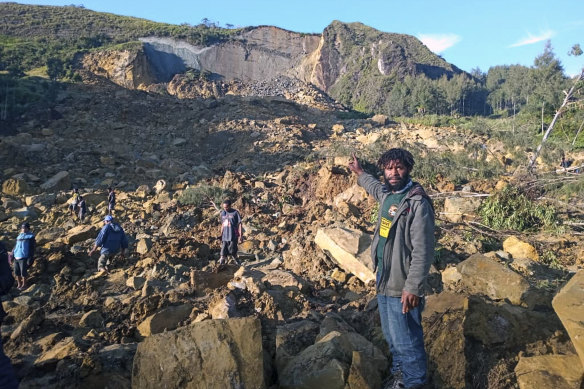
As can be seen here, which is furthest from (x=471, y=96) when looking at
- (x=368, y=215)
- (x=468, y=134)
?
(x=368, y=215)

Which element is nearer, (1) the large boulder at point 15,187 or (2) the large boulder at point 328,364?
(2) the large boulder at point 328,364

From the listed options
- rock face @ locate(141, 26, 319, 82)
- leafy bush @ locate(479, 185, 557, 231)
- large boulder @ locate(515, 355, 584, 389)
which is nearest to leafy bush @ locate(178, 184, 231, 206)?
leafy bush @ locate(479, 185, 557, 231)

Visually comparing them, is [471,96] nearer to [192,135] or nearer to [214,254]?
[192,135]

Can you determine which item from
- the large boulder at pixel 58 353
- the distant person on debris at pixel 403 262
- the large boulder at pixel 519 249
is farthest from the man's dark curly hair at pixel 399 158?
the large boulder at pixel 519 249

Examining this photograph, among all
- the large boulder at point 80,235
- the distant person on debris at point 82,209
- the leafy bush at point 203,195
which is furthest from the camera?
the leafy bush at point 203,195

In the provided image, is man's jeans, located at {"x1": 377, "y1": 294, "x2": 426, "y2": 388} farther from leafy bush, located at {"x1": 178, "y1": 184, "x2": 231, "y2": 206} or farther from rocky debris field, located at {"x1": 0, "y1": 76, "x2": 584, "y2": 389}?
leafy bush, located at {"x1": 178, "y1": 184, "x2": 231, "y2": 206}

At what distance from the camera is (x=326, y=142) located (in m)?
17.9

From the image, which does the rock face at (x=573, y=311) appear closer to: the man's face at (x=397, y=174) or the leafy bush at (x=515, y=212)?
the man's face at (x=397, y=174)

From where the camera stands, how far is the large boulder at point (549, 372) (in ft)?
7.32

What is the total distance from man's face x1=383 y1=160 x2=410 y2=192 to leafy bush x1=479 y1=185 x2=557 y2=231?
197 inches

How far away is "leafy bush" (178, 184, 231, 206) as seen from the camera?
10.0 meters

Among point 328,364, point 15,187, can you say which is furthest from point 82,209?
point 328,364

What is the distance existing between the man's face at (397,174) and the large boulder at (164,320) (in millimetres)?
2224

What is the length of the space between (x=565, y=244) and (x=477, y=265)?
3.30m
